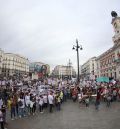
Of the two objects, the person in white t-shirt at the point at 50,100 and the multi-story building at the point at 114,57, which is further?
the multi-story building at the point at 114,57

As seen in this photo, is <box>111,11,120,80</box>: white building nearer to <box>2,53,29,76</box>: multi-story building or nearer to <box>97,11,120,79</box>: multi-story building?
<box>97,11,120,79</box>: multi-story building

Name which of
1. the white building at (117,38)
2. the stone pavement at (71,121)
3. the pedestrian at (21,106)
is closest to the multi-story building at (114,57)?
the white building at (117,38)

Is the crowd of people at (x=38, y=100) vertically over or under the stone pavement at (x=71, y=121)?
over

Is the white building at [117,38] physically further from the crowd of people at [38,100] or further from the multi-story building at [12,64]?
the multi-story building at [12,64]

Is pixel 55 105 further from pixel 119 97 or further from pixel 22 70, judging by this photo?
pixel 22 70

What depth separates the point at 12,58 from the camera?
487 feet

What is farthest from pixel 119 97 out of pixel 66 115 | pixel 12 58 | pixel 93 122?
pixel 12 58

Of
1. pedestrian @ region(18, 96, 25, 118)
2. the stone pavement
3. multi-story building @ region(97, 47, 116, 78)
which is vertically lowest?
the stone pavement

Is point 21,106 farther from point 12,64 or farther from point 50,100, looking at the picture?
point 12,64

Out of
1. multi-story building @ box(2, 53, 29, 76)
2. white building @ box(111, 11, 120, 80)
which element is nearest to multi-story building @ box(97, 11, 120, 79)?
white building @ box(111, 11, 120, 80)

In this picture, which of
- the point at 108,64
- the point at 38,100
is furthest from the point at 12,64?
the point at 38,100

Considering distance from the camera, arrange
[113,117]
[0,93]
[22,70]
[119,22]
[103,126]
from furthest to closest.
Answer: [22,70] → [119,22] → [0,93] → [113,117] → [103,126]

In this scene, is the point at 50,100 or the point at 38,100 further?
the point at 38,100

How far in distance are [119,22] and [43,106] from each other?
1978 inches
